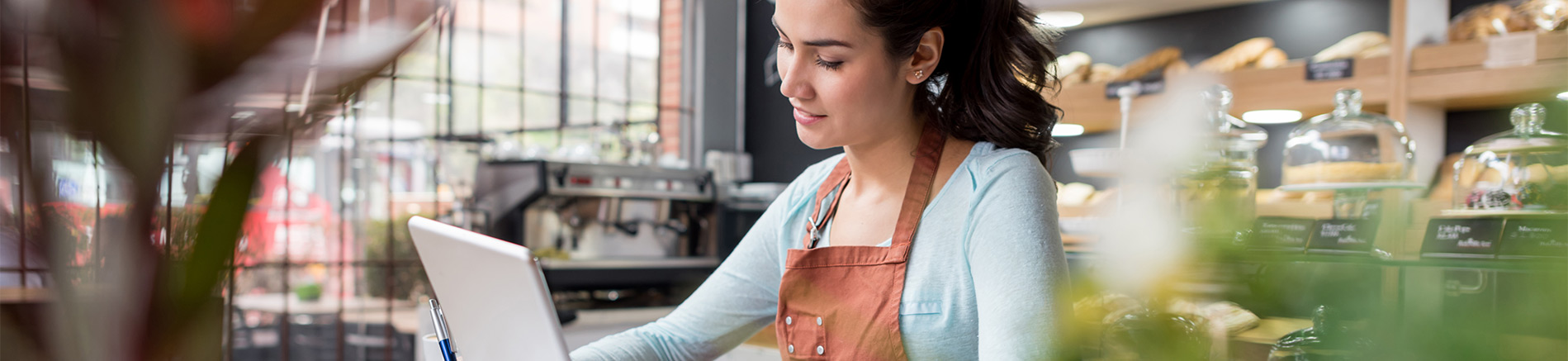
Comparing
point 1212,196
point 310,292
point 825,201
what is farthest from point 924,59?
point 310,292

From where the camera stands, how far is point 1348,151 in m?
2.24

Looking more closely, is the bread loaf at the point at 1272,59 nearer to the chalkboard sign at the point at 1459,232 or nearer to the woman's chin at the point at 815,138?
the chalkboard sign at the point at 1459,232

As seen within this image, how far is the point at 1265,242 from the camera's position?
23cm

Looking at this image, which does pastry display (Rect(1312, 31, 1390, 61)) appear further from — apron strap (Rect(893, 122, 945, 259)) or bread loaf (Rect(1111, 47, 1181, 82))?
apron strap (Rect(893, 122, 945, 259))

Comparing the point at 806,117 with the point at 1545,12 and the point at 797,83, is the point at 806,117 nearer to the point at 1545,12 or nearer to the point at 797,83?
the point at 797,83

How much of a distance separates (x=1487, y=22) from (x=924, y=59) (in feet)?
7.98

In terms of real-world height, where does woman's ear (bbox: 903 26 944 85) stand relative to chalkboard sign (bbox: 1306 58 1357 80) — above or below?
below

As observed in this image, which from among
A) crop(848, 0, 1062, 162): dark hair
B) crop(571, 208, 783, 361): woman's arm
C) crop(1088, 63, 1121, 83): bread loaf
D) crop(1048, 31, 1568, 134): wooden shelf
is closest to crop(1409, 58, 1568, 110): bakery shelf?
crop(1048, 31, 1568, 134): wooden shelf

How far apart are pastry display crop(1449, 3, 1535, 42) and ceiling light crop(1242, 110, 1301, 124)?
0.54 meters

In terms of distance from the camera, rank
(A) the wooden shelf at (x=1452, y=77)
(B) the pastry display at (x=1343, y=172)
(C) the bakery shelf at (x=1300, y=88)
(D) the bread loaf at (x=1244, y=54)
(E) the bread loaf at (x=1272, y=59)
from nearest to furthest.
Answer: (B) the pastry display at (x=1343, y=172)
(A) the wooden shelf at (x=1452, y=77)
(C) the bakery shelf at (x=1300, y=88)
(E) the bread loaf at (x=1272, y=59)
(D) the bread loaf at (x=1244, y=54)

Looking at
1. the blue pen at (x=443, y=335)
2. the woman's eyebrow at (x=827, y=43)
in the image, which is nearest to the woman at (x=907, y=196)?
the woman's eyebrow at (x=827, y=43)

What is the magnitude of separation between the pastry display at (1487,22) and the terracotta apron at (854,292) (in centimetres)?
232

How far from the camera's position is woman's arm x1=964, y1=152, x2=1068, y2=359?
94 cm

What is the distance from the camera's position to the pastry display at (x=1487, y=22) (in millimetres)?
2637
